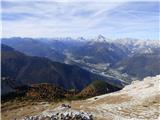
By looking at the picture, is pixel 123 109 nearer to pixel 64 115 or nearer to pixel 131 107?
pixel 131 107

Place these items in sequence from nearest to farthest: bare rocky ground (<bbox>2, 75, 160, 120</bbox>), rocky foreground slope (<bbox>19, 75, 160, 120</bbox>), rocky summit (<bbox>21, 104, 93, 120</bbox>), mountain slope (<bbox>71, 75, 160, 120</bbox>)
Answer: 1. rocky summit (<bbox>21, 104, 93, 120</bbox>)
2. rocky foreground slope (<bbox>19, 75, 160, 120</bbox>)
3. bare rocky ground (<bbox>2, 75, 160, 120</bbox>)
4. mountain slope (<bbox>71, 75, 160, 120</bbox>)

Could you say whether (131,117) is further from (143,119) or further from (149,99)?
(149,99)

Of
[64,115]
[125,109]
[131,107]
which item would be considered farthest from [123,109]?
[64,115]

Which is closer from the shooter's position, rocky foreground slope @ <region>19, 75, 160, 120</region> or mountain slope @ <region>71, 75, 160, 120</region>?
rocky foreground slope @ <region>19, 75, 160, 120</region>

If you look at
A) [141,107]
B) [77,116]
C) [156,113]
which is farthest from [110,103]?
[77,116]

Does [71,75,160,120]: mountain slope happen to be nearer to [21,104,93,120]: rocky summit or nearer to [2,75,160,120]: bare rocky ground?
[2,75,160,120]: bare rocky ground

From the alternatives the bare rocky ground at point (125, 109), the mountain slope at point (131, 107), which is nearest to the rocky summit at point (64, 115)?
the bare rocky ground at point (125, 109)

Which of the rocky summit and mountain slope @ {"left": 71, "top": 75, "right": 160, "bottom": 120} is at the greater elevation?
the rocky summit

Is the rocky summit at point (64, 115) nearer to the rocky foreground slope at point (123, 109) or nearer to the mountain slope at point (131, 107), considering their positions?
the rocky foreground slope at point (123, 109)

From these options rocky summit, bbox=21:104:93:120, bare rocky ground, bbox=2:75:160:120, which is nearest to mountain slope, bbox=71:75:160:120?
bare rocky ground, bbox=2:75:160:120

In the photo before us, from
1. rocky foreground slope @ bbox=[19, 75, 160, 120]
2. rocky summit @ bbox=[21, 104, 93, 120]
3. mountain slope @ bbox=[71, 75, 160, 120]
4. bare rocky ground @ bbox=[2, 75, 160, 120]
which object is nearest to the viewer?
rocky summit @ bbox=[21, 104, 93, 120]

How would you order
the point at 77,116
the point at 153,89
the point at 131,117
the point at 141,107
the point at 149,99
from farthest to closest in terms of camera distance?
1. the point at 153,89
2. the point at 149,99
3. the point at 141,107
4. the point at 131,117
5. the point at 77,116
